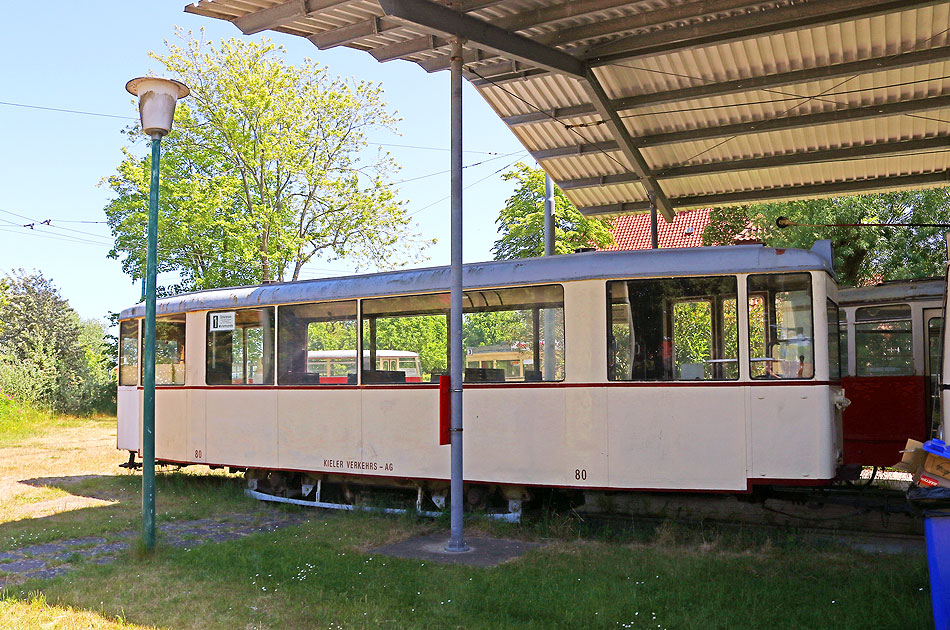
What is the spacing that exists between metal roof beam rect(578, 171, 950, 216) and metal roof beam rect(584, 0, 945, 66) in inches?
216

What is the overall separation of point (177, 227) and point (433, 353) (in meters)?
17.5

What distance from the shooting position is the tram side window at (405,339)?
10.0 meters

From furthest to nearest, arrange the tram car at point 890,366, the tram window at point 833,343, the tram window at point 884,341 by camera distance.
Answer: the tram window at point 884,341
the tram car at point 890,366
the tram window at point 833,343

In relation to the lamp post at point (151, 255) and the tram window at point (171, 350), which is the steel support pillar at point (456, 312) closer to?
the lamp post at point (151, 255)

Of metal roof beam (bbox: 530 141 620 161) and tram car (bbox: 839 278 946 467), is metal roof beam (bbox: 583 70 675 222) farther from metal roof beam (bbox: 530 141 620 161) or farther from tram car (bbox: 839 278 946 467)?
tram car (bbox: 839 278 946 467)

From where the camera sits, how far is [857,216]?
1884cm

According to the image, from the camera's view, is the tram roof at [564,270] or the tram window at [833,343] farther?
the tram roof at [564,270]

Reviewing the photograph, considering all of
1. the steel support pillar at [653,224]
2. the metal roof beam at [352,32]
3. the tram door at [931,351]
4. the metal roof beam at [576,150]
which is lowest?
the tram door at [931,351]

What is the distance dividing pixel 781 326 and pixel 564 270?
89.5 inches

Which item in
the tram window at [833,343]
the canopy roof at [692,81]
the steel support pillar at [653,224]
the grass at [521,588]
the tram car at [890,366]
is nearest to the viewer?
the grass at [521,588]

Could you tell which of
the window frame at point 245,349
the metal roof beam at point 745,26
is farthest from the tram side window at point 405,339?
the metal roof beam at point 745,26

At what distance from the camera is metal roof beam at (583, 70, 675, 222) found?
415 inches

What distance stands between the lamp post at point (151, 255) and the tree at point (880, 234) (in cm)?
1425

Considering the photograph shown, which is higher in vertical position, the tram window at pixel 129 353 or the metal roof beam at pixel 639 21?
the metal roof beam at pixel 639 21
